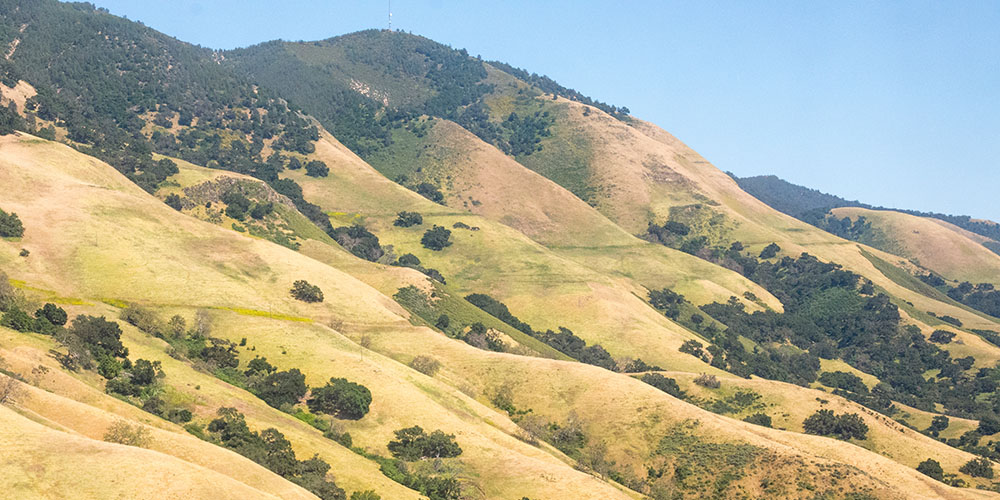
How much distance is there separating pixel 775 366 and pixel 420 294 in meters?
74.3

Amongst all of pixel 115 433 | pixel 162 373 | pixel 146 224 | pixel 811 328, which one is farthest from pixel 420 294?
pixel 811 328

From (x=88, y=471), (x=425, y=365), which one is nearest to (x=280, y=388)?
(x=425, y=365)

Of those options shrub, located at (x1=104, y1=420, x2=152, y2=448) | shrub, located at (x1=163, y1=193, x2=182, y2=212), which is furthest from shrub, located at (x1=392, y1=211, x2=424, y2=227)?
shrub, located at (x1=104, y1=420, x2=152, y2=448)

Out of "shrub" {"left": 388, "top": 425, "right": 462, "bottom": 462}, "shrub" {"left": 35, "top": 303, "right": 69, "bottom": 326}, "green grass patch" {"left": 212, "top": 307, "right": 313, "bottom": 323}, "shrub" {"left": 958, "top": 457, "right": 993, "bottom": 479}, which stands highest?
"shrub" {"left": 958, "top": 457, "right": 993, "bottom": 479}

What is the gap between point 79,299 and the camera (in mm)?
83375

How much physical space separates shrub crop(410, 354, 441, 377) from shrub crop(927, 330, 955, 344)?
443ft

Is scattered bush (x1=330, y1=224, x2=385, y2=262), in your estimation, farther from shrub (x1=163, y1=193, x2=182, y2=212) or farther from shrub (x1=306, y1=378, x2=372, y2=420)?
shrub (x1=306, y1=378, x2=372, y2=420)

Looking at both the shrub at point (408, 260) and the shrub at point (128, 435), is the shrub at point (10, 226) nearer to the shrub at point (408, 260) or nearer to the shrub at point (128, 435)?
the shrub at point (128, 435)

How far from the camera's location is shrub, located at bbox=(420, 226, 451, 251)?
182 metres

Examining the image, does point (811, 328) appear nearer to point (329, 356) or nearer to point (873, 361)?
point (873, 361)

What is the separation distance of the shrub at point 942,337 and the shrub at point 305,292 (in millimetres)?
141421

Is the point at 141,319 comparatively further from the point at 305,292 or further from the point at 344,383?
the point at 305,292

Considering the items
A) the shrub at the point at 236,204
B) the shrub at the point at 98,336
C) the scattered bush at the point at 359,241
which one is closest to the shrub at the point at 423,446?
the shrub at the point at 98,336

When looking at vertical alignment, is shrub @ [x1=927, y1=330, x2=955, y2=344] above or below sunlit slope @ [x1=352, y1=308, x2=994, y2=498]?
above
